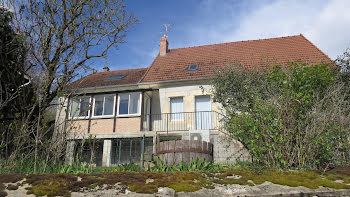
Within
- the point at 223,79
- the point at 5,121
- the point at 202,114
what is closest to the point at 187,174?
the point at 223,79

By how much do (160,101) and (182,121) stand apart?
6.12 ft

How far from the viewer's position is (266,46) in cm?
1823

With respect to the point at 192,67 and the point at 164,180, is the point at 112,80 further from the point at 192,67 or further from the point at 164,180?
the point at 164,180

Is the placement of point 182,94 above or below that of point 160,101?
above

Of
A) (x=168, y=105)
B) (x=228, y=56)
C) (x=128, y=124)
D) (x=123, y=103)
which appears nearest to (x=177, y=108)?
(x=168, y=105)

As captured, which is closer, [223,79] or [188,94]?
[223,79]

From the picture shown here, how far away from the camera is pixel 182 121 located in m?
15.4

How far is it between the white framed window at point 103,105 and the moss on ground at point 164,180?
40.3 ft

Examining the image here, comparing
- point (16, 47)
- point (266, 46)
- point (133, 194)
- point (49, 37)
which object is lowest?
point (133, 194)

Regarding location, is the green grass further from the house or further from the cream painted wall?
the cream painted wall

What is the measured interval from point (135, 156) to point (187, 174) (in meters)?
10.5

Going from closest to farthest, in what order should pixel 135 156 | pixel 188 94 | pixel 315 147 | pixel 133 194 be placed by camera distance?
pixel 133 194, pixel 315 147, pixel 135 156, pixel 188 94

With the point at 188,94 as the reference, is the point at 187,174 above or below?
below

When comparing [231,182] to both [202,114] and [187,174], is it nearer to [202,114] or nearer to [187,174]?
[187,174]
